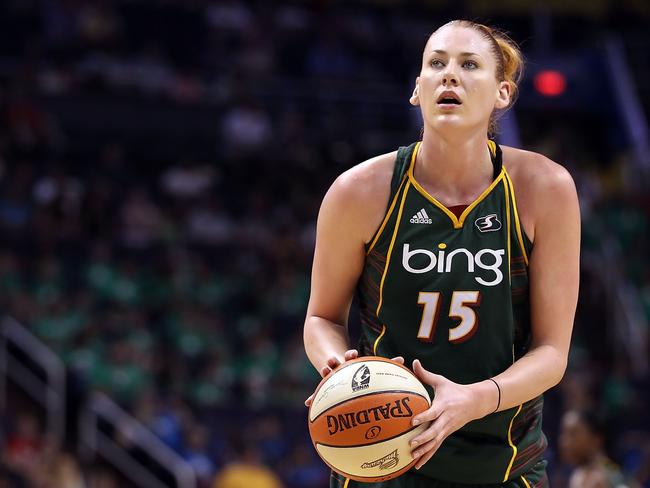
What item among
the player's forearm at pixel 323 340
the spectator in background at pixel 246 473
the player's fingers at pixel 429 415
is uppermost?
the spectator in background at pixel 246 473

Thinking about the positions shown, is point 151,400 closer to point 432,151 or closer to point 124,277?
point 124,277

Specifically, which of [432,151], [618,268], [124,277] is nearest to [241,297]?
[124,277]

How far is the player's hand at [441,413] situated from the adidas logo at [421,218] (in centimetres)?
55

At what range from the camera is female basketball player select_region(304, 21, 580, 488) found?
368 cm

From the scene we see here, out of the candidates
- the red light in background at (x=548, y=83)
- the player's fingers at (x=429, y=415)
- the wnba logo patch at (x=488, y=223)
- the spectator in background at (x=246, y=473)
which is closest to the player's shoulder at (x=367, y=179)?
the wnba logo patch at (x=488, y=223)

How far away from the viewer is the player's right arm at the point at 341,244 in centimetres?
379

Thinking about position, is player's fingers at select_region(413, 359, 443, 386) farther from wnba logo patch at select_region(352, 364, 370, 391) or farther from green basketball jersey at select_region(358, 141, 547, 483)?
green basketball jersey at select_region(358, 141, 547, 483)

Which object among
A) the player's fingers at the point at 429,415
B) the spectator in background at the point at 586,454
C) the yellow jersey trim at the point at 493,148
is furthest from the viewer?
the spectator in background at the point at 586,454

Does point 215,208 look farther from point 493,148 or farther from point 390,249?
point 390,249

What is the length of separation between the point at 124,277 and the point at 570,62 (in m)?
8.34

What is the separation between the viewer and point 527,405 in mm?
3799

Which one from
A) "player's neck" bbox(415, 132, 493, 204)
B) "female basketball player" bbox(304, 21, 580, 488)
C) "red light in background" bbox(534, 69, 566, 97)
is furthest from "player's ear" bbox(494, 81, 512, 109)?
"red light in background" bbox(534, 69, 566, 97)

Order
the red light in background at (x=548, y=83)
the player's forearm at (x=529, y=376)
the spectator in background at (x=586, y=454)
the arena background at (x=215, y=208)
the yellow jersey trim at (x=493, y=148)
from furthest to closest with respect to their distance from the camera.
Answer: the red light in background at (x=548, y=83) < the arena background at (x=215, y=208) < the spectator in background at (x=586, y=454) < the yellow jersey trim at (x=493, y=148) < the player's forearm at (x=529, y=376)

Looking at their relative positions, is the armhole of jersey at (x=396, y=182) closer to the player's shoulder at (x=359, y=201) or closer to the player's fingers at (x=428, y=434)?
the player's shoulder at (x=359, y=201)
